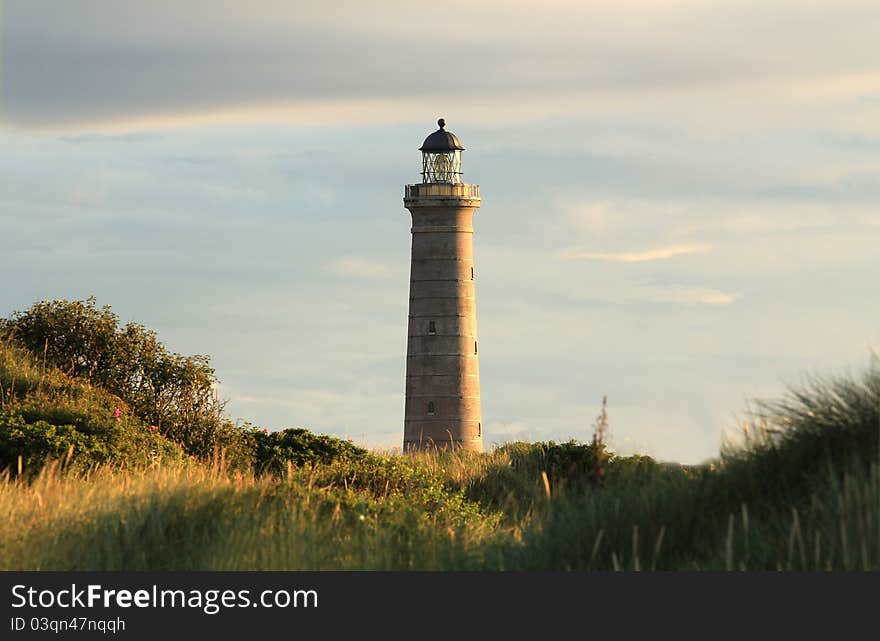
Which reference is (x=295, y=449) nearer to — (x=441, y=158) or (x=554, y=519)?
(x=554, y=519)

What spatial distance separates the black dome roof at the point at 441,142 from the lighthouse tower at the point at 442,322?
5.23ft

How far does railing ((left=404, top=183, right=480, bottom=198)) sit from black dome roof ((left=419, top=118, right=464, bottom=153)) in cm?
176

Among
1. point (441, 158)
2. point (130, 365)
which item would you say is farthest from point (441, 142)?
point (130, 365)

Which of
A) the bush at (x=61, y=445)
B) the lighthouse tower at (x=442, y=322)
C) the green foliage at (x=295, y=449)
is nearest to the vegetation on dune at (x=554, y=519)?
the bush at (x=61, y=445)

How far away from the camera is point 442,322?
44875mm

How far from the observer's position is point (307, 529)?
1206 centimetres

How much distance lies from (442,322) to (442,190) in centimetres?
519

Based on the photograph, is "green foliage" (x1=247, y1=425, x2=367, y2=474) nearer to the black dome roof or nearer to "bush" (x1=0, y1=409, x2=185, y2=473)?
"bush" (x1=0, y1=409, x2=185, y2=473)

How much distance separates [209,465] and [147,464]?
277 centimetres

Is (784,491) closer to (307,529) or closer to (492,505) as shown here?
(307,529)

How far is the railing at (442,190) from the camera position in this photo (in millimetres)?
45844

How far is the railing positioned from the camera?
45.8m

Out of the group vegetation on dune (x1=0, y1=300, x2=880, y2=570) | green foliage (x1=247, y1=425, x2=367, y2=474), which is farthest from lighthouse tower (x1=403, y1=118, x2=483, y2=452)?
vegetation on dune (x1=0, y1=300, x2=880, y2=570)

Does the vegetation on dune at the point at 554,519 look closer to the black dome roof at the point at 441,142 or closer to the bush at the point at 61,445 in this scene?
the bush at the point at 61,445
